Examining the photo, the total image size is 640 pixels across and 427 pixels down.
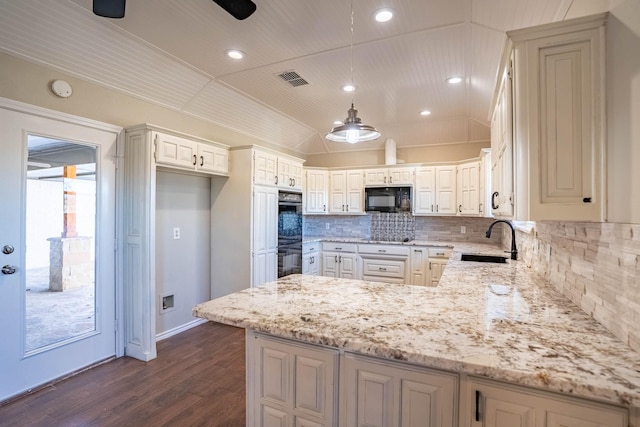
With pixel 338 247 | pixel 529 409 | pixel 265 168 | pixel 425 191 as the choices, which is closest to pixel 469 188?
pixel 425 191

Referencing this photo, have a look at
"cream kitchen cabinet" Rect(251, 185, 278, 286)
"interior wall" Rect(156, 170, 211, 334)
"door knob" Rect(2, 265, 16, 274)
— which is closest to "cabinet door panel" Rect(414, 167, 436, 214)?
"cream kitchen cabinet" Rect(251, 185, 278, 286)

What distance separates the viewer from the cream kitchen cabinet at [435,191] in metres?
4.84

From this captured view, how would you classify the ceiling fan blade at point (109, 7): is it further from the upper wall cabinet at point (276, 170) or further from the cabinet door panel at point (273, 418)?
the upper wall cabinet at point (276, 170)

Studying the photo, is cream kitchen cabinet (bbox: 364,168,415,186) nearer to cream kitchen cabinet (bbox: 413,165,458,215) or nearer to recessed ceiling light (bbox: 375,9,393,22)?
cream kitchen cabinet (bbox: 413,165,458,215)

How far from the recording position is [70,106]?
2.59 metres

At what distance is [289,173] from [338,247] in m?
1.57

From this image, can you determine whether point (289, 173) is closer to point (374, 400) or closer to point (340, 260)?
point (340, 260)

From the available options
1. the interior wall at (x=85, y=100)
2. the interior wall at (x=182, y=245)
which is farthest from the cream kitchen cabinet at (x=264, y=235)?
the interior wall at (x=85, y=100)

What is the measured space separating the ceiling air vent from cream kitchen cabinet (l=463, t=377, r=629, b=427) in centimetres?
307

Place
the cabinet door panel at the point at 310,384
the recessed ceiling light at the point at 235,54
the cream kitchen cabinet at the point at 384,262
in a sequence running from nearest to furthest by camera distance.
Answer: the cabinet door panel at the point at 310,384, the recessed ceiling light at the point at 235,54, the cream kitchen cabinet at the point at 384,262

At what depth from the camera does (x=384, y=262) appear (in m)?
4.95

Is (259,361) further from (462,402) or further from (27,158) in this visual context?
(27,158)

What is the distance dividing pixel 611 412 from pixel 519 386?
23 cm

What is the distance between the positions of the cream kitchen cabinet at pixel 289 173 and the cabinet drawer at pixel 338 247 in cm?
115
